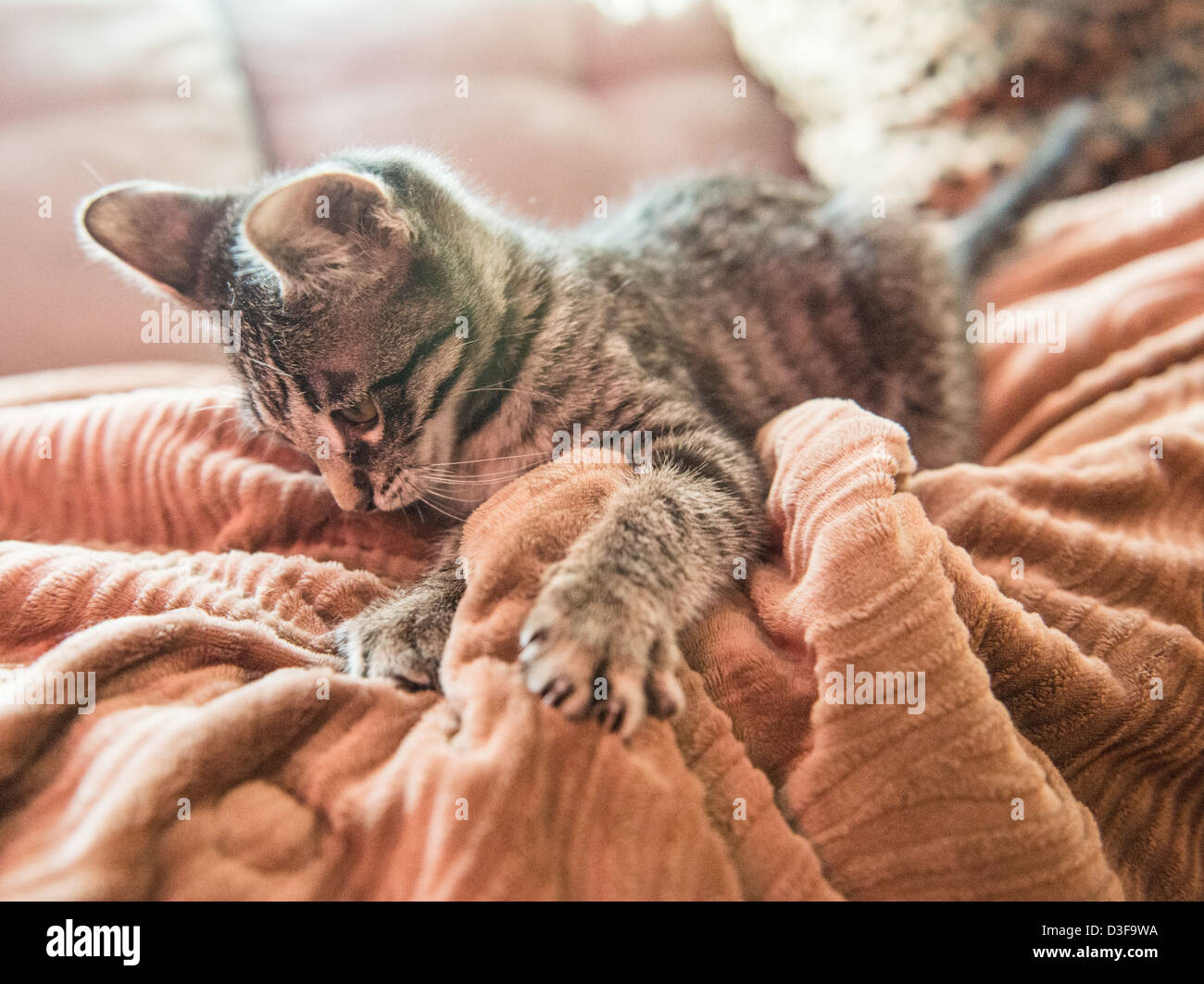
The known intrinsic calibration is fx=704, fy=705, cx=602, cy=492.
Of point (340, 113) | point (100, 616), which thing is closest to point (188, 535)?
point (100, 616)

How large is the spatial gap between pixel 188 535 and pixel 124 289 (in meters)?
0.76

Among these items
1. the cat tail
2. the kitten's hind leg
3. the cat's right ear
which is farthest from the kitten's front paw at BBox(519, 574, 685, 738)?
the cat tail

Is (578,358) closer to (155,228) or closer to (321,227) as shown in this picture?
(321,227)

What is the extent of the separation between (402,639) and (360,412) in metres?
0.37

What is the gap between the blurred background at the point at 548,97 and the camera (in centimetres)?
149

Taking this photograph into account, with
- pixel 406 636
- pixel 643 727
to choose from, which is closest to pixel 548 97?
pixel 406 636

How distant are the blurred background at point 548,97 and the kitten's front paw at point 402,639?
89cm

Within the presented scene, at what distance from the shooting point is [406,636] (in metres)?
0.82

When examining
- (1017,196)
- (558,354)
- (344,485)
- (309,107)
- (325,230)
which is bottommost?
(344,485)

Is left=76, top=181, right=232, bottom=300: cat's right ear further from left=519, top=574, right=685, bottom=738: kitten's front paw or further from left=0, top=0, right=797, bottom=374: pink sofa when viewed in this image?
left=519, top=574, right=685, bottom=738: kitten's front paw

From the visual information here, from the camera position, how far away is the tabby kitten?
31.1 inches

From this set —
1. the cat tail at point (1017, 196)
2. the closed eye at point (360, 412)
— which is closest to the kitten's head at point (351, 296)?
the closed eye at point (360, 412)

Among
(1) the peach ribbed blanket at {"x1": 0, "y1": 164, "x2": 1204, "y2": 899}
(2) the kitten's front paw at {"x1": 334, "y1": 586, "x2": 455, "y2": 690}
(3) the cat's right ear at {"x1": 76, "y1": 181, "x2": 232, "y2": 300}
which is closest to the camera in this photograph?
(1) the peach ribbed blanket at {"x1": 0, "y1": 164, "x2": 1204, "y2": 899}

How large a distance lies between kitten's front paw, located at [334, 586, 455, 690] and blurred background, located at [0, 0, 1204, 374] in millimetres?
885
